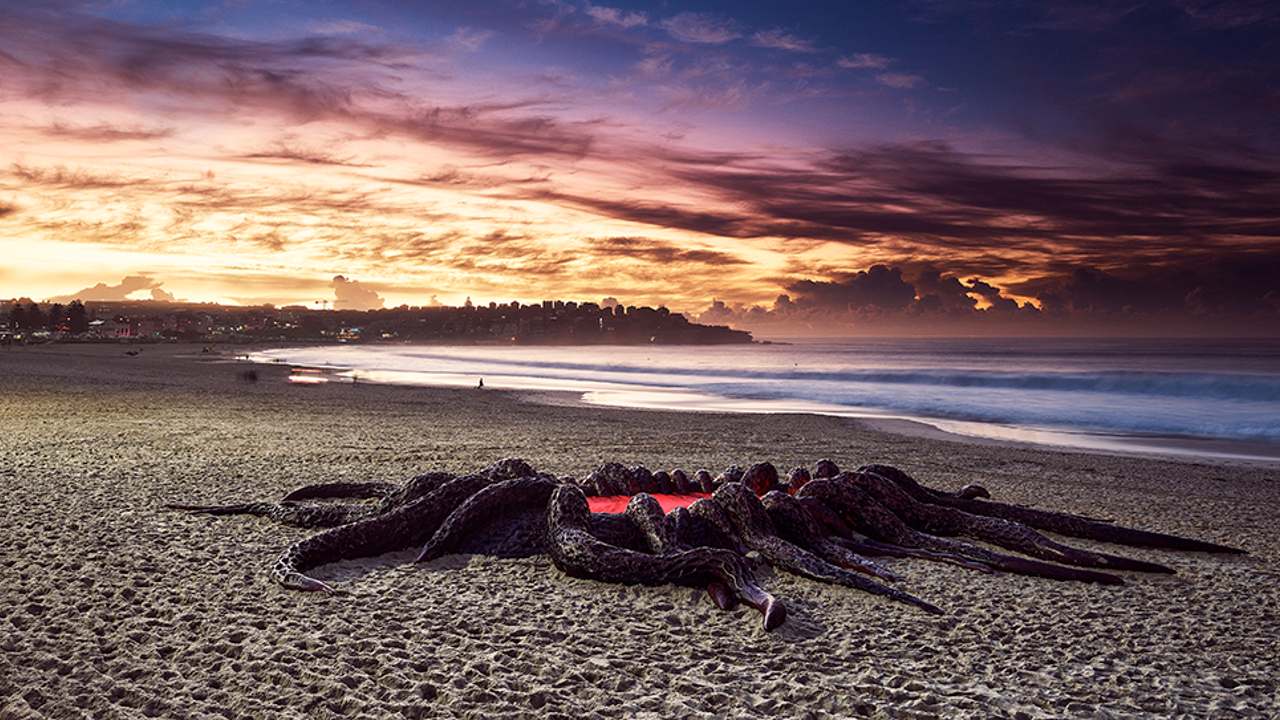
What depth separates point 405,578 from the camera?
6.15 meters

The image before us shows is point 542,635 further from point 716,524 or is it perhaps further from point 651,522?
point 716,524

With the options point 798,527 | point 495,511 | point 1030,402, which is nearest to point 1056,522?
point 798,527

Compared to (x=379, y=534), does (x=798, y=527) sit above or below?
above

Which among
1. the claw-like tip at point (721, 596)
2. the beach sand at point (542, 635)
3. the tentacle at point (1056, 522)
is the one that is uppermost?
the tentacle at point (1056, 522)

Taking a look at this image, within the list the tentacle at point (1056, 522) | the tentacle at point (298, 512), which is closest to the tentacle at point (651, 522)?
the tentacle at point (1056, 522)

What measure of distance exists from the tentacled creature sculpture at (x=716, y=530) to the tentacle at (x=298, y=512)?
0.06 ft

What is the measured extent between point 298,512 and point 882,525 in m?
5.38

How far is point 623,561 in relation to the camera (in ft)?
19.6

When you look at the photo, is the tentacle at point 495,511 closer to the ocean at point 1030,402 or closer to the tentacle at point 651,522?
the tentacle at point 651,522

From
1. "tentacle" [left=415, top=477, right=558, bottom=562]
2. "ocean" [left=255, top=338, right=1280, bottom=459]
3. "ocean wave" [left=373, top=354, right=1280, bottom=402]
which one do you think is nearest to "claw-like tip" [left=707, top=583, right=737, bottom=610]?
"tentacle" [left=415, top=477, right=558, bottom=562]

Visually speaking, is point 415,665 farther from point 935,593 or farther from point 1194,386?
point 1194,386

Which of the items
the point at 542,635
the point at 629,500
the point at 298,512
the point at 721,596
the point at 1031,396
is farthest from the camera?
the point at 1031,396

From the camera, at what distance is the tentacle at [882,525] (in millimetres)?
6645

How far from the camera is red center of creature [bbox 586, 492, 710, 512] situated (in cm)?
697
